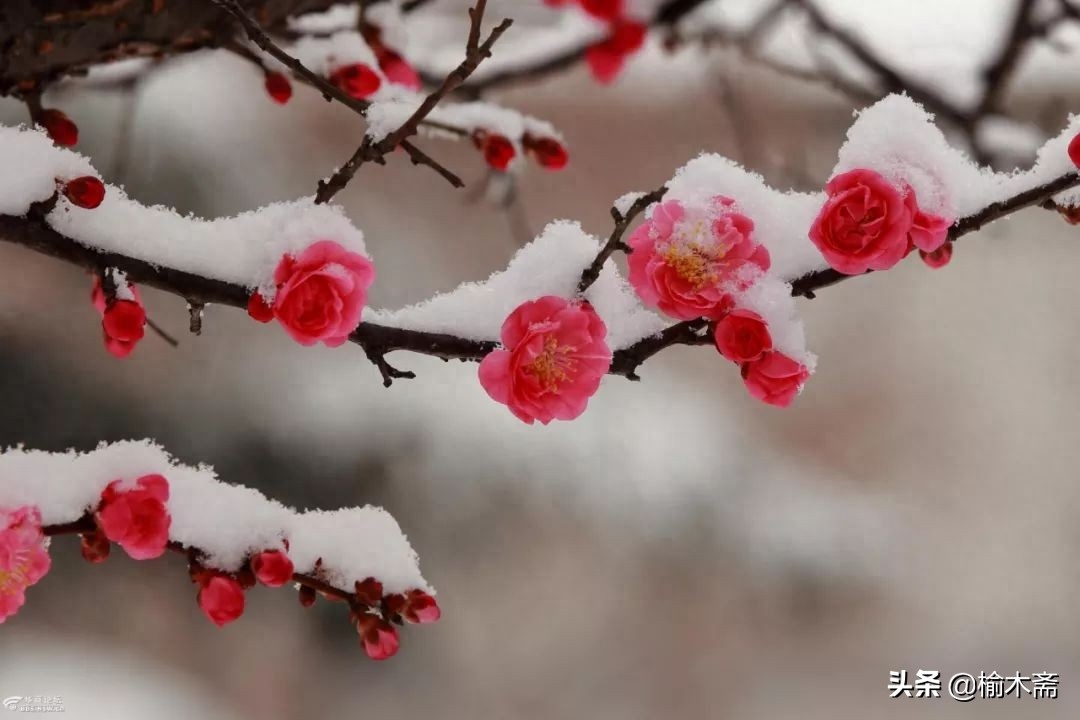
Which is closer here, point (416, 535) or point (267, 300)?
point (267, 300)

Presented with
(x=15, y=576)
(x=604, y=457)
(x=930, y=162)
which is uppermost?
(x=604, y=457)

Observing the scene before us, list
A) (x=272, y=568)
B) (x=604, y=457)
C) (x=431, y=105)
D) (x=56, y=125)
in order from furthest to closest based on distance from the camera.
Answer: (x=604, y=457) → (x=56, y=125) → (x=272, y=568) → (x=431, y=105)

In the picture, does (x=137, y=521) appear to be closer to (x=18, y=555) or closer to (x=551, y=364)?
(x=18, y=555)

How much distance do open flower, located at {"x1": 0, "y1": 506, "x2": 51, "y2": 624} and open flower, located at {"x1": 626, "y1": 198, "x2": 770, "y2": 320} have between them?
327 mm

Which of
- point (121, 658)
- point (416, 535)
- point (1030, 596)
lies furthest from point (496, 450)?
point (1030, 596)

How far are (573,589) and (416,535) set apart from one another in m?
0.36

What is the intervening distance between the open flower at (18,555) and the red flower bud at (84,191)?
162mm

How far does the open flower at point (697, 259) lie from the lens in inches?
14.0

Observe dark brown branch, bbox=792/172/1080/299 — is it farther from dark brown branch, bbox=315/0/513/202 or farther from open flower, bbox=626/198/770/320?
dark brown branch, bbox=315/0/513/202

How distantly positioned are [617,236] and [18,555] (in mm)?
333

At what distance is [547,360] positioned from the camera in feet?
1.14

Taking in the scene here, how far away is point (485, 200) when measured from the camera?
6.02ft

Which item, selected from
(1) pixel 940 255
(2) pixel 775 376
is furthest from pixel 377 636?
(1) pixel 940 255

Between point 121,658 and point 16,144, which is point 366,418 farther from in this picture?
point 16,144
